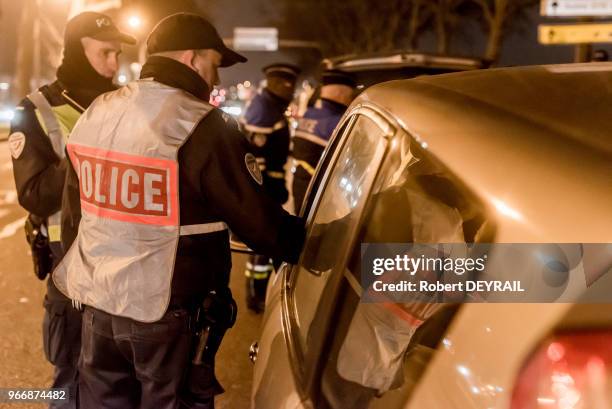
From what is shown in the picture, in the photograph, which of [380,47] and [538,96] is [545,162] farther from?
[380,47]

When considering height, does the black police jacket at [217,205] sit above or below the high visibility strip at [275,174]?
above

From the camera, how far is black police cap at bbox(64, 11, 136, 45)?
335cm

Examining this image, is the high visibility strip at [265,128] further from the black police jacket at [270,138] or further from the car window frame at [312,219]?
the car window frame at [312,219]

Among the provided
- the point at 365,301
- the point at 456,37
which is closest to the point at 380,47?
the point at 456,37

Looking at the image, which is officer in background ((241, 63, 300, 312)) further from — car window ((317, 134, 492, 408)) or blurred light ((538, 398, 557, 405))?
blurred light ((538, 398, 557, 405))

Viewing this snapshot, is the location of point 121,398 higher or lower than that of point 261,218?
Answer: lower

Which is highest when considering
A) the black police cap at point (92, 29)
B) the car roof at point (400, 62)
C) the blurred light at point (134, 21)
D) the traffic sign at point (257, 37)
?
the black police cap at point (92, 29)

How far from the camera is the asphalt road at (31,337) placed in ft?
13.1

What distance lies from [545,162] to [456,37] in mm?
41298

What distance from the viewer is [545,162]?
115 cm

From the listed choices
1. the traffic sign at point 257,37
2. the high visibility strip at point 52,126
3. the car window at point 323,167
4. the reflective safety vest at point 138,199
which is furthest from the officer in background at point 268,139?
the traffic sign at point 257,37

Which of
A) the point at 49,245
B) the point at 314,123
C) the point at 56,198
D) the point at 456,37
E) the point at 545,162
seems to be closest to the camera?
the point at 545,162

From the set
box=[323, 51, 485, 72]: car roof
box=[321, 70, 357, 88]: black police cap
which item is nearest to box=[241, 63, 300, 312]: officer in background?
box=[323, 51, 485, 72]: car roof

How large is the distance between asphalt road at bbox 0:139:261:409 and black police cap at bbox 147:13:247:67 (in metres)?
2.14
